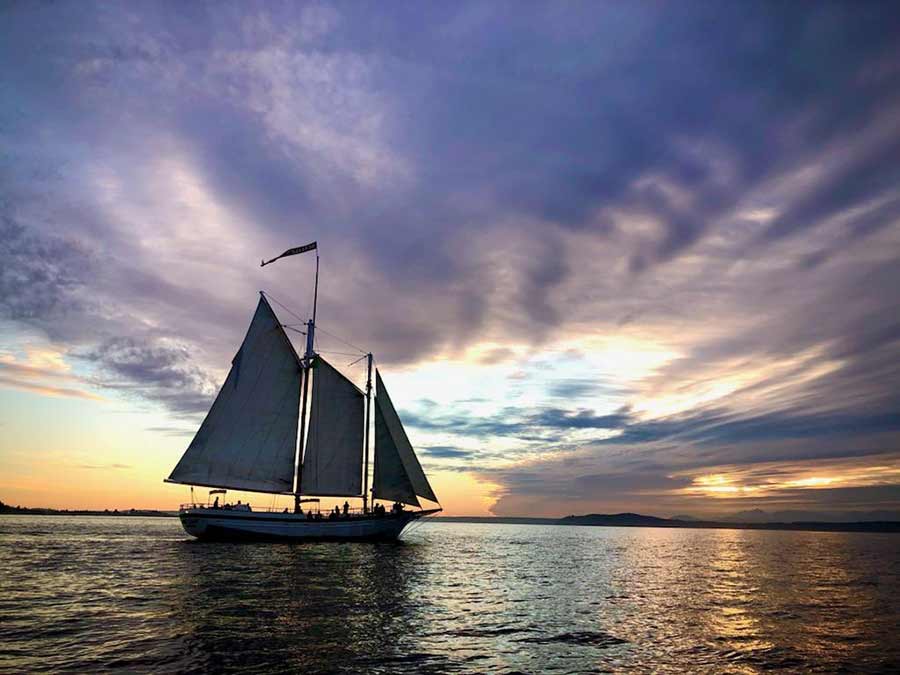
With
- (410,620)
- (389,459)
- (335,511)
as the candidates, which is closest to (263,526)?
(335,511)

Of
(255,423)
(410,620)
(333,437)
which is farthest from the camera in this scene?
(333,437)

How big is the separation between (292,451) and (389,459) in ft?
41.0

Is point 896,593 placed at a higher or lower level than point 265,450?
lower

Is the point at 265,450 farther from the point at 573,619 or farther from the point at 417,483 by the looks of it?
the point at 573,619

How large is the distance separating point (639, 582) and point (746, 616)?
58.3 feet

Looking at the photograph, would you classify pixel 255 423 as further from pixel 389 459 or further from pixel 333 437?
pixel 389 459

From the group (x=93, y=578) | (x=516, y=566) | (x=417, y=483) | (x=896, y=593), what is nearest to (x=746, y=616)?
(x=896, y=593)

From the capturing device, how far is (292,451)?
75.2 meters

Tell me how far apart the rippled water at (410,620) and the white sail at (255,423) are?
18.0 meters

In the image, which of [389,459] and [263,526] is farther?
[389,459]

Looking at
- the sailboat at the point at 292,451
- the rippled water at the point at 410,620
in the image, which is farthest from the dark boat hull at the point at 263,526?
the rippled water at the point at 410,620

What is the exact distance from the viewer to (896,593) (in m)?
44.8

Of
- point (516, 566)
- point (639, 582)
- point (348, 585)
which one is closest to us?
point (348, 585)

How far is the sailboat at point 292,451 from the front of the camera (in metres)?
69.0
